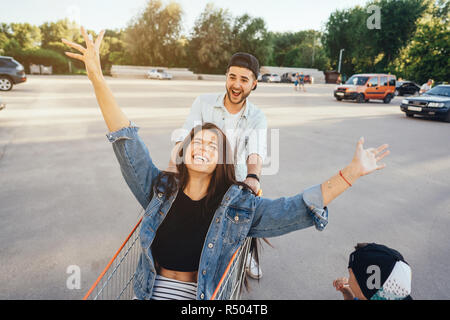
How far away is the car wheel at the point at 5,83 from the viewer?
544 inches

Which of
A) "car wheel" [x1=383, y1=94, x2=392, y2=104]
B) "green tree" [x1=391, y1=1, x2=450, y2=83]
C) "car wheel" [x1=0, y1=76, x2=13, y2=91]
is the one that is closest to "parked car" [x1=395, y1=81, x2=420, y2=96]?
"green tree" [x1=391, y1=1, x2=450, y2=83]

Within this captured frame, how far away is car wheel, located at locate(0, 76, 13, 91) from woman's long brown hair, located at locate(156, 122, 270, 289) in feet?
52.9

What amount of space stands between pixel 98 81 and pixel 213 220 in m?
0.98

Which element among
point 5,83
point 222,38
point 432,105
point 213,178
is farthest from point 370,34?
point 213,178

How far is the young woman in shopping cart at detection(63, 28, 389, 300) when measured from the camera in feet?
5.22

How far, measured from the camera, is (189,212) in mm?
1740

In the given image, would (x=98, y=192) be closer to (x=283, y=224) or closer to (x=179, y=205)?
(x=179, y=205)

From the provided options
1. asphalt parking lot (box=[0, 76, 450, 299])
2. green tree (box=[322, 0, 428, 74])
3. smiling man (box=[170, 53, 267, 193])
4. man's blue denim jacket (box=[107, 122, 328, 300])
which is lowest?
asphalt parking lot (box=[0, 76, 450, 299])

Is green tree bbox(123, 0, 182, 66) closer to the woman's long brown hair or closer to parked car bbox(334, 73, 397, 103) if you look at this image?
parked car bbox(334, 73, 397, 103)

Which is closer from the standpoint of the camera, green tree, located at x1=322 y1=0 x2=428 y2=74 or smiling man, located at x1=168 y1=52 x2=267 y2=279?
smiling man, located at x1=168 y1=52 x2=267 y2=279

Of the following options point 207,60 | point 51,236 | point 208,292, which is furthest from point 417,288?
point 207,60

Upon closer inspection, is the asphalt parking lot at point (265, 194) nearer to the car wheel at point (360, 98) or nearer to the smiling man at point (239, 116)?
the smiling man at point (239, 116)
